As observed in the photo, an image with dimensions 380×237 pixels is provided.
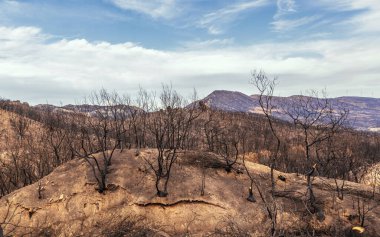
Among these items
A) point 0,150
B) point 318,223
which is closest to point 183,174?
point 318,223

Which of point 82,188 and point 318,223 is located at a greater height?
point 82,188

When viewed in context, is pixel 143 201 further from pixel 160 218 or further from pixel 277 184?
pixel 277 184

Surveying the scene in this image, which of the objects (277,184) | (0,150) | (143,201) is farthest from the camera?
(0,150)

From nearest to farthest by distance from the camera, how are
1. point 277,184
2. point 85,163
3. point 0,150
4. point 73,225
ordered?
1. point 73,225
2. point 85,163
3. point 277,184
4. point 0,150

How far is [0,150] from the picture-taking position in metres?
59.4

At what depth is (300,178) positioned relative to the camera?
102ft

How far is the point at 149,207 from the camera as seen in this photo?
79.6 feet

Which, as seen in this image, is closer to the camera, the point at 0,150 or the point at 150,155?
the point at 150,155

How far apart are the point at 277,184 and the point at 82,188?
15316 mm

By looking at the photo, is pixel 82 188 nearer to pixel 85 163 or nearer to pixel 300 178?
pixel 85 163

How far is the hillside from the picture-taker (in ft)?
75.3

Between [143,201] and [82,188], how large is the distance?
14.2 ft

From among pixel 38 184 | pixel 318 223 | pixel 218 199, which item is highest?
pixel 38 184

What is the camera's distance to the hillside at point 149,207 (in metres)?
22.9
